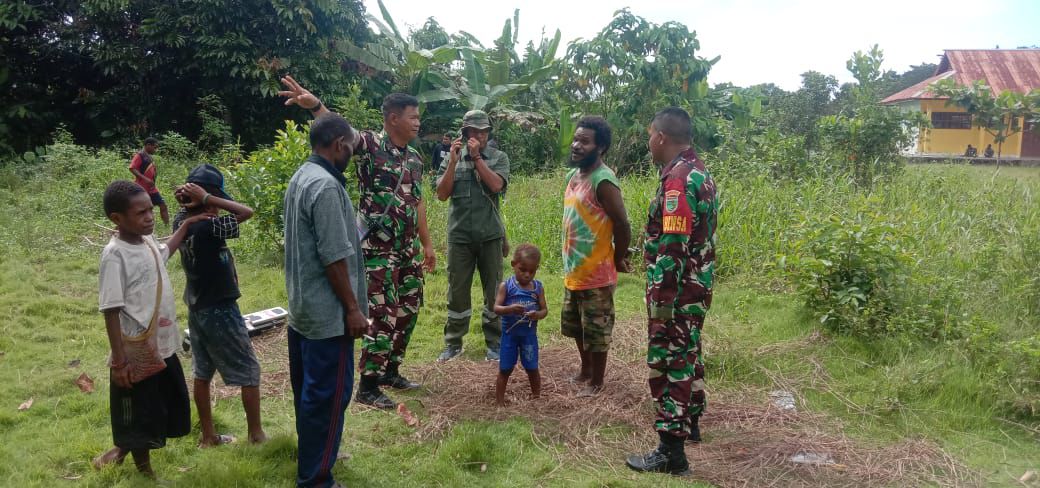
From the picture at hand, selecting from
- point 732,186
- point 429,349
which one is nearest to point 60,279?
point 429,349

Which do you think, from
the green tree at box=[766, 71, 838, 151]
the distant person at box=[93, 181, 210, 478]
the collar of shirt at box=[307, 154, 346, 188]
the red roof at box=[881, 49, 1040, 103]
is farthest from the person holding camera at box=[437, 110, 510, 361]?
the red roof at box=[881, 49, 1040, 103]

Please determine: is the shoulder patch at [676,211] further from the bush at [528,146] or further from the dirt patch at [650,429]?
the bush at [528,146]

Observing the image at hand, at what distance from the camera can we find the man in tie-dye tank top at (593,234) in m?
3.92

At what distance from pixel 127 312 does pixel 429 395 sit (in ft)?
6.33

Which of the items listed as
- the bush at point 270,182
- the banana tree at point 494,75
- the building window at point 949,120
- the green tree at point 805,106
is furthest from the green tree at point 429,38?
the building window at point 949,120

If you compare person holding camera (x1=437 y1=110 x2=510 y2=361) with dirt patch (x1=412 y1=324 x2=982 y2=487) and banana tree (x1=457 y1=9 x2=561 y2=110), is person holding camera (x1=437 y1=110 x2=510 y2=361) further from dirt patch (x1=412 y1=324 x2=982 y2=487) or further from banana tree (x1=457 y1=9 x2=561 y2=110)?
banana tree (x1=457 y1=9 x2=561 y2=110)

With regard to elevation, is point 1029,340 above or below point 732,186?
below

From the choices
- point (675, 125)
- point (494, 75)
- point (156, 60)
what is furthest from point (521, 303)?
point (156, 60)

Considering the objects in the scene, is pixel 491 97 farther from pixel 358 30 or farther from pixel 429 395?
pixel 429 395

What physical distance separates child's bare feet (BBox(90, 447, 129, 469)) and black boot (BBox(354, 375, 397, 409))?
130cm

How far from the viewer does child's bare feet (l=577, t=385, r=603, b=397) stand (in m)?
4.25

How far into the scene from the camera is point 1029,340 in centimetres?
408

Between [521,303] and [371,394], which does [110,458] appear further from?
[521,303]

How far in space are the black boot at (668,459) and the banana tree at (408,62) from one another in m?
10.8
